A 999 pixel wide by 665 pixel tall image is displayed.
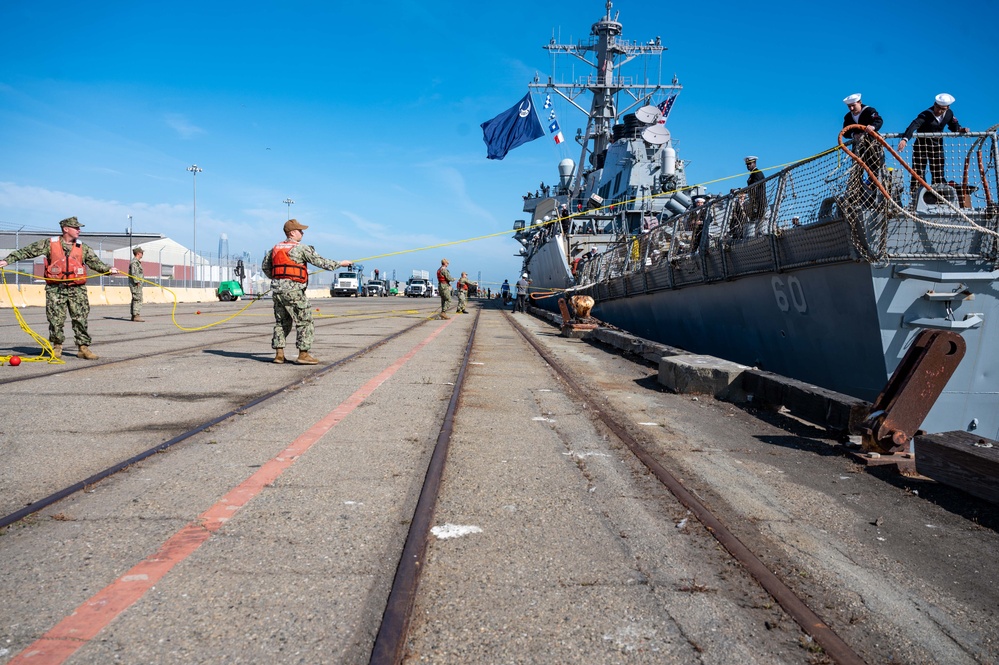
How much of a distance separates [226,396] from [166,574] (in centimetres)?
413

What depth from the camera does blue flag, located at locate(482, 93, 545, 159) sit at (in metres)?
31.3

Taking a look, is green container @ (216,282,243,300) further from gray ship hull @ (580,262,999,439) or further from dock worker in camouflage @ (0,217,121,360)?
gray ship hull @ (580,262,999,439)

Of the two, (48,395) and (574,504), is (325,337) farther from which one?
(574,504)

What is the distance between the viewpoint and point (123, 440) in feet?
14.9

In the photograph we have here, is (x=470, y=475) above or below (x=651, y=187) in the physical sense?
below

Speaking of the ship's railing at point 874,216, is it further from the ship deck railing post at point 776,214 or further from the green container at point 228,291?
the green container at point 228,291

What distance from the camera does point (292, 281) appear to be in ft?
28.7

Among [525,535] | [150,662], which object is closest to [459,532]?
[525,535]

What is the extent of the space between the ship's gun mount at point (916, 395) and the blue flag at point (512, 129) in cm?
2813

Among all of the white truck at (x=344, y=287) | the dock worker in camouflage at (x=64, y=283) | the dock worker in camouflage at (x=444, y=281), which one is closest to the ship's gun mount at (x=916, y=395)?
the dock worker in camouflage at (x=64, y=283)

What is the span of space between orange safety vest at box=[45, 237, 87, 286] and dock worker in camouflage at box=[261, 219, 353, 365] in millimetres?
2558

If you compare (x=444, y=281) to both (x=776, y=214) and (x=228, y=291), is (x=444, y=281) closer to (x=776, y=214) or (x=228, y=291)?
(x=776, y=214)

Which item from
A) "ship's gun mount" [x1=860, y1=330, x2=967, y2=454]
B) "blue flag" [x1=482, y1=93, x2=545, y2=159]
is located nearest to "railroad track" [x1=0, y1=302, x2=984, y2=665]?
"ship's gun mount" [x1=860, y1=330, x2=967, y2=454]

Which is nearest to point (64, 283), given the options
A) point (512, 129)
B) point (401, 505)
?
point (401, 505)
